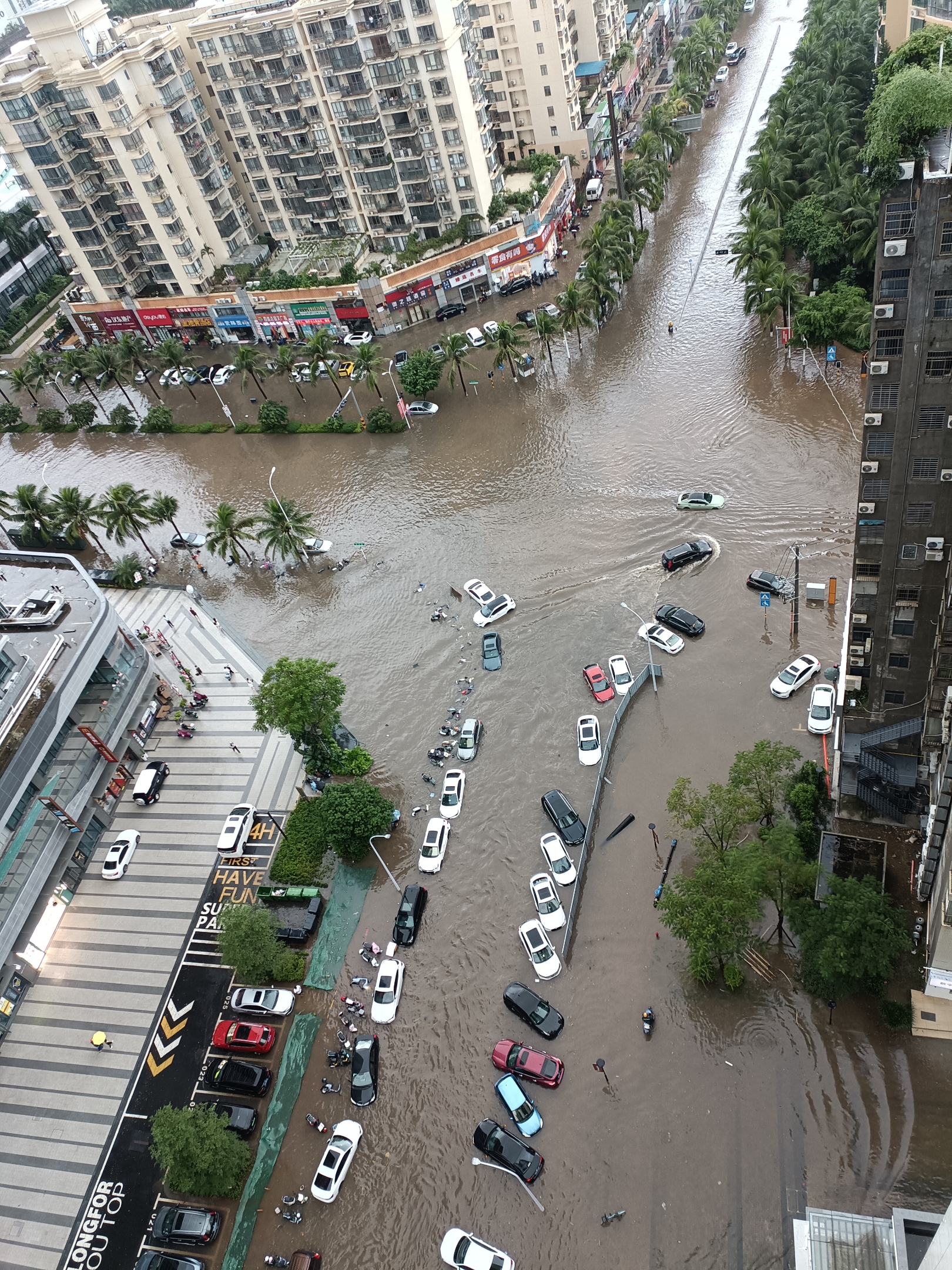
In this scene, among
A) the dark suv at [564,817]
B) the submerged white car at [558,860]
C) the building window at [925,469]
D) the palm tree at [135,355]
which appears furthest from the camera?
the palm tree at [135,355]

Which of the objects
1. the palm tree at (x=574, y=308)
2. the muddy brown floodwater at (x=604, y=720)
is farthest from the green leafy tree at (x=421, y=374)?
the palm tree at (x=574, y=308)

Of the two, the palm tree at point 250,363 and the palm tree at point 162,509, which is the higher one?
the palm tree at point 250,363

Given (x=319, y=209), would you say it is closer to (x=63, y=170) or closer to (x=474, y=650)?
(x=63, y=170)

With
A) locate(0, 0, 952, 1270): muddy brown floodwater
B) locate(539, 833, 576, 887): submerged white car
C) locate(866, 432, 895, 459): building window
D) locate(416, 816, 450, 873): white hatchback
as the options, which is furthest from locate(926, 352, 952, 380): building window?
locate(416, 816, 450, 873): white hatchback

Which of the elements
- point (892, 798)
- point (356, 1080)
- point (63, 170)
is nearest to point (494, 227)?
point (63, 170)

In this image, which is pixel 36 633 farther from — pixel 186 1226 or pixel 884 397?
pixel 884 397

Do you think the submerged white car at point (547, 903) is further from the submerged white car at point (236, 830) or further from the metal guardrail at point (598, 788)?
the submerged white car at point (236, 830)

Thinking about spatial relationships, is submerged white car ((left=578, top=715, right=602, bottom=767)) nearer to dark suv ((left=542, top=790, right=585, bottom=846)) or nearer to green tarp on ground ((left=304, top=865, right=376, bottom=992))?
dark suv ((left=542, top=790, right=585, bottom=846))
